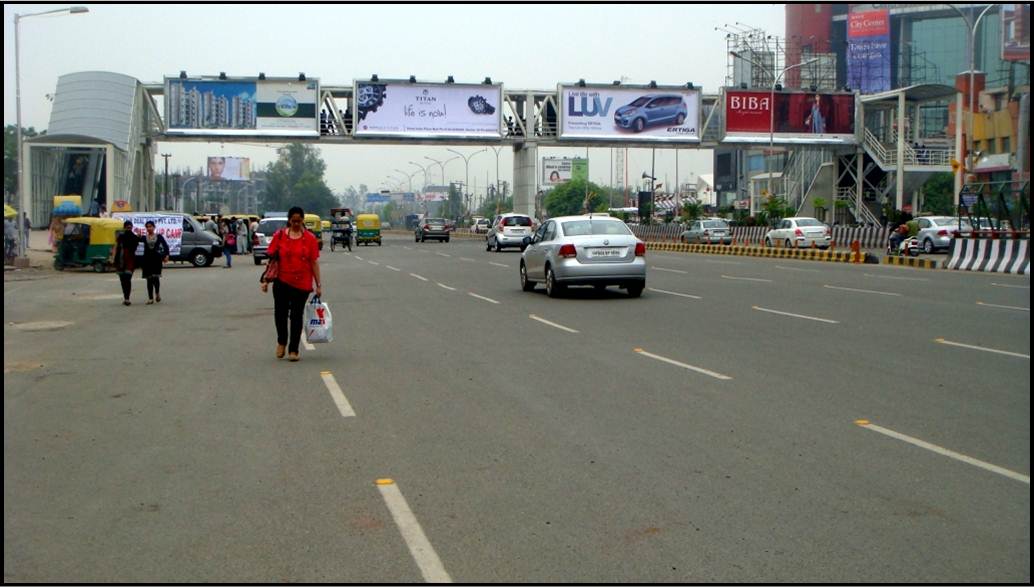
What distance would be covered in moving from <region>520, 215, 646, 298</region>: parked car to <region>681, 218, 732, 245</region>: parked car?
37.8 meters

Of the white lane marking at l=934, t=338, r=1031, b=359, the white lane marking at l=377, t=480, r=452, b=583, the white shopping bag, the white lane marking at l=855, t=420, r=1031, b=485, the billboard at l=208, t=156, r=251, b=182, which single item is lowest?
the white lane marking at l=377, t=480, r=452, b=583

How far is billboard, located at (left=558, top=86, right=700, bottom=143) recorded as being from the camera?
62625 millimetres

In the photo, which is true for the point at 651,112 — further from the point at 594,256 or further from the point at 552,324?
the point at 552,324

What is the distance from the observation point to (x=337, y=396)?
34.9 ft

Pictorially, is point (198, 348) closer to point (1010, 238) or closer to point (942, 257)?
point (1010, 238)

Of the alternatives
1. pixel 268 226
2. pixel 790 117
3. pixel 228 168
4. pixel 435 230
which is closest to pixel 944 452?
pixel 268 226

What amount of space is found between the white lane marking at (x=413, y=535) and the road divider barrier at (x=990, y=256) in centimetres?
2751

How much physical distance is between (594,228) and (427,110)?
40903mm

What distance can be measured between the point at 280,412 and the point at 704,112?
194 ft

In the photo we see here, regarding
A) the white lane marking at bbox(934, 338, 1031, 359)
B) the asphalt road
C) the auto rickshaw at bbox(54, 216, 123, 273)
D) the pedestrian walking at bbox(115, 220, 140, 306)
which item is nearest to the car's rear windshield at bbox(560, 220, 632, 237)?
the asphalt road

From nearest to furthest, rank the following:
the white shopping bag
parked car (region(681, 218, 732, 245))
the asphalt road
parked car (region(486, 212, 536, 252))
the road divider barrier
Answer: the asphalt road
the white shopping bag
the road divider barrier
parked car (region(486, 212, 536, 252))
parked car (region(681, 218, 732, 245))

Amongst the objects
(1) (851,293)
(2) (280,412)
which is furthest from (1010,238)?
(2) (280,412)

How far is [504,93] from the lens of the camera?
205 ft

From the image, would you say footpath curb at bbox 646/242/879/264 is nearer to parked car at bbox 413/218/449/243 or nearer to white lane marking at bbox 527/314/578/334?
parked car at bbox 413/218/449/243
